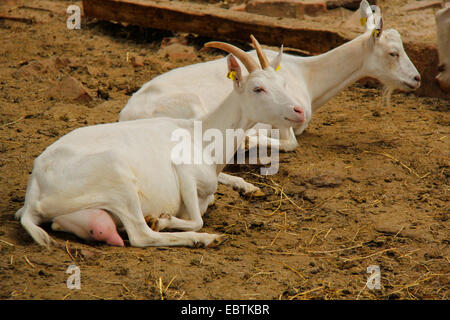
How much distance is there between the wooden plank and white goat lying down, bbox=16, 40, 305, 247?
3075 mm

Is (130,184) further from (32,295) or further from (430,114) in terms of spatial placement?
(430,114)

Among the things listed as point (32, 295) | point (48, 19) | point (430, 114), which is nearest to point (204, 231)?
point (32, 295)

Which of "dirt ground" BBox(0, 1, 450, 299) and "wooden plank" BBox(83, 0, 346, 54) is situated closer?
"dirt ground" BBox(0, 1, 450, 299)

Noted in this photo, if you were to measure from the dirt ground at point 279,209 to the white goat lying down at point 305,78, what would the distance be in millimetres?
401

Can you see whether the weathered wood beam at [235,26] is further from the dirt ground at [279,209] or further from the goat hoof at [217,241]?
the goat hoof at [217,241]

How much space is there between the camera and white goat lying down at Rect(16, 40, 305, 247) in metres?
3.90

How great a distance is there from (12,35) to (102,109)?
2.93m

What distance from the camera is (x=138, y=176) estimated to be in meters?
4.12

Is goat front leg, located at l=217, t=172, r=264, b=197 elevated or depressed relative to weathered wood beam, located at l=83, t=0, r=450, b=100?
depressed

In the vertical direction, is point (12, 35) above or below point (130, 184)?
below

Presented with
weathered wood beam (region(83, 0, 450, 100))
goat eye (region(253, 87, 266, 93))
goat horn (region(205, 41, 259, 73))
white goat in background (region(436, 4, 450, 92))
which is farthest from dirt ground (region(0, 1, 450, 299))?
goat horn (region(205, 41, 259, 73))

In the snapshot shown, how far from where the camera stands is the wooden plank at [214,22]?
25.0 feet

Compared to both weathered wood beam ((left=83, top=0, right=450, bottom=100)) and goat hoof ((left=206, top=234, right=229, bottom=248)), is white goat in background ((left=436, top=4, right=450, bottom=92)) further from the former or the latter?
goat hoof ((left=206, top=234, right=229, bottom=248))

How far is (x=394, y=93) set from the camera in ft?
24.5
